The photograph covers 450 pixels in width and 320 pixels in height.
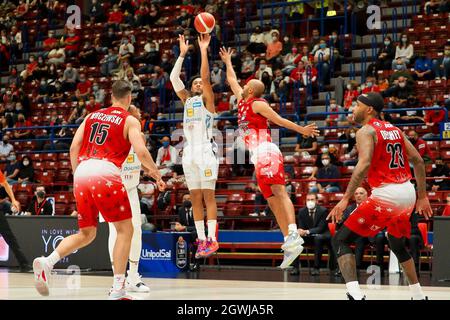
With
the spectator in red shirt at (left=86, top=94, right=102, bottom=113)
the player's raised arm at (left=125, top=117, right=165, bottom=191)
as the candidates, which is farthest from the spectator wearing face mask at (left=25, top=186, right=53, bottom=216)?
the player's raised arm at (left=125, top=117, right=165, bottom=191)

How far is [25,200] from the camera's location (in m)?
23.3

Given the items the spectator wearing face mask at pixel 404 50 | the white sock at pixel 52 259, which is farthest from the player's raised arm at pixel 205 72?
the spectator wearing face mask at pixel 404 50

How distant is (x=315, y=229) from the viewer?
1656 cm

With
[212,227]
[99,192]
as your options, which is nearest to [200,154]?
[212,227]

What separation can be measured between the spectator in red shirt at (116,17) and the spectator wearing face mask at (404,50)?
11476mm

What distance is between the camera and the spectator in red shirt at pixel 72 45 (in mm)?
30031

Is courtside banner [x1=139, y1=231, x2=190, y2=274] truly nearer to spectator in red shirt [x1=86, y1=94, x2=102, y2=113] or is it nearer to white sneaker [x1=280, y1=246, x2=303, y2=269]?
white sneaker [x1=280, y1=246, x2=303, y2=269]

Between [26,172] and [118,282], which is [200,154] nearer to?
[118,282]

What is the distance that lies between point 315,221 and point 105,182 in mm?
Result: 8568

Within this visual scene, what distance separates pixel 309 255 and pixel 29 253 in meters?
5.88

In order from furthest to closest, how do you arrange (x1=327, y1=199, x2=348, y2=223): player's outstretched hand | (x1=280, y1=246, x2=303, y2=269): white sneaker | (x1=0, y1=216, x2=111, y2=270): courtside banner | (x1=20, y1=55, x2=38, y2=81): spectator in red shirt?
(x1=20, y1=55, x2=38, y2=81): spectator in red shirt → (x1=0, y1=216, x2=111, y2=270): courtside banner → (x1=280, y1=246, x2=303, y2=269): white sneaker → (x1=327, y1=199, x2=348, y2=223): player's outstretched hand

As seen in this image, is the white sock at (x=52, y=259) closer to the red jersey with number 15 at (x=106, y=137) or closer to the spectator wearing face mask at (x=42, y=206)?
the red jersey with number 15 at (x=106, y=137)

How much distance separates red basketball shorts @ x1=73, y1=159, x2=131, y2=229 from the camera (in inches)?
345
